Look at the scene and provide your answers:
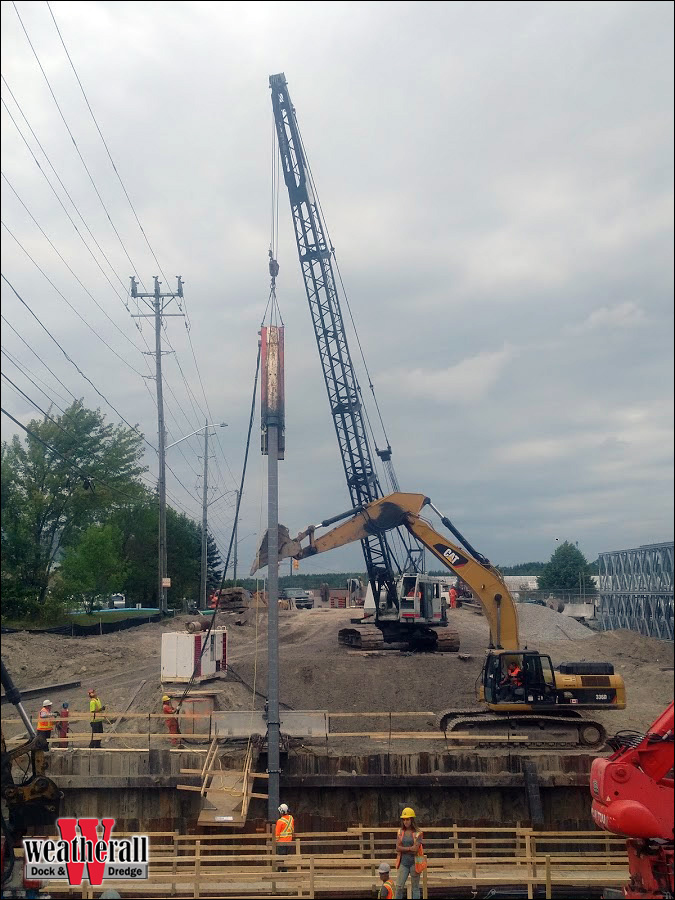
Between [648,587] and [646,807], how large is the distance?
12.0 ft

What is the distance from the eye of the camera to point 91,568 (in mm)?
37344

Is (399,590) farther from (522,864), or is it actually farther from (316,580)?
(316,580)

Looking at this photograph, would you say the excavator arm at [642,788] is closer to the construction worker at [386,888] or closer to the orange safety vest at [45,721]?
the construction worker at [386,888]

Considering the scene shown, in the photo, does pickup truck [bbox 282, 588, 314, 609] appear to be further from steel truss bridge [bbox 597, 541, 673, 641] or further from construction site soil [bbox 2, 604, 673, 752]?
steel truss bridge [bbox 597, 541, 673, 641]

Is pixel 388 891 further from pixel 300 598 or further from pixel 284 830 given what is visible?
pixel 300 598

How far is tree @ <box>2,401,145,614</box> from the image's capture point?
22766mm

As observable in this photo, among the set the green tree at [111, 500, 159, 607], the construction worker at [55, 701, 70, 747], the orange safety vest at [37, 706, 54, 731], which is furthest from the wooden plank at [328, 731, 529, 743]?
the green tree at [111, 500, 159, 607]

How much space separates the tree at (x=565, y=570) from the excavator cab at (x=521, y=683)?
2098 inches

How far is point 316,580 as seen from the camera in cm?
17112

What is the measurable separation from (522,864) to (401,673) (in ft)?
48.0

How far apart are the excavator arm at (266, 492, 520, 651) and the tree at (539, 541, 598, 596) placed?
47364 millimetres

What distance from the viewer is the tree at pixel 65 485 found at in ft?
74.7

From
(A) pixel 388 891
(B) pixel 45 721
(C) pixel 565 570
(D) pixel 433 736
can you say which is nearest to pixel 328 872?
(A) pixel 388 891

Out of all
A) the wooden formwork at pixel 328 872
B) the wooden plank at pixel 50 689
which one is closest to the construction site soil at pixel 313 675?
the wooden plank at pixel 50 689
